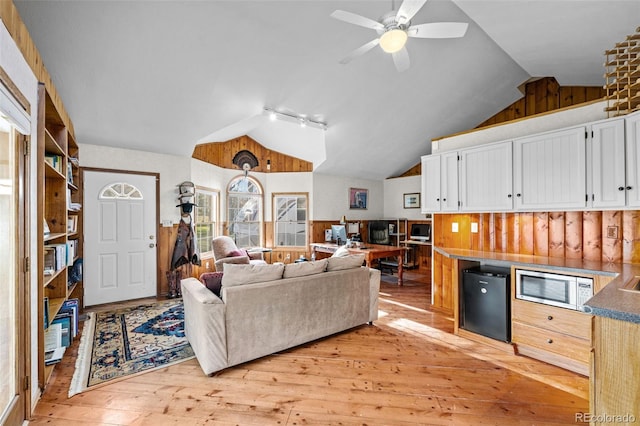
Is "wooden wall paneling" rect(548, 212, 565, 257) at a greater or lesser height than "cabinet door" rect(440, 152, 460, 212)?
lesser

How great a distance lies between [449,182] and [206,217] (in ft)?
15.0

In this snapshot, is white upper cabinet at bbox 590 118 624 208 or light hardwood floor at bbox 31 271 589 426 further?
white upper cabinet at bbox 590 118 624 208

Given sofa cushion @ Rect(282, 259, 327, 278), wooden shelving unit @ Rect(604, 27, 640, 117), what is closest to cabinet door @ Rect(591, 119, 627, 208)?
wooden shelving unit @ Rect(604, 27, 640, 117)

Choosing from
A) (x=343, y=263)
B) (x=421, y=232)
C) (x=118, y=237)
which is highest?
(x=118, y=237)

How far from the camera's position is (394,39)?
2486mm

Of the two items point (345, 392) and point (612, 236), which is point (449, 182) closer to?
point (612, 236)

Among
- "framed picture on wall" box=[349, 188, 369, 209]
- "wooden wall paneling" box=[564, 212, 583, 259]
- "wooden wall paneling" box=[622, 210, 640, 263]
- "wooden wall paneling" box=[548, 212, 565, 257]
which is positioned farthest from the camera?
"framed picture on wall" box=[349, 188, 369, 209]

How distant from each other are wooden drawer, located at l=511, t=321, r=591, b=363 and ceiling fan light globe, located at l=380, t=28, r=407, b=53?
2783 mm

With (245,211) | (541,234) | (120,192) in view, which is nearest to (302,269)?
(541,234)

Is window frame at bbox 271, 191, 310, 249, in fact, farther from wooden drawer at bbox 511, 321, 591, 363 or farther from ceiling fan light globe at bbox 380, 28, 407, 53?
wooden drawer at bbox 511, 321, 591, 363

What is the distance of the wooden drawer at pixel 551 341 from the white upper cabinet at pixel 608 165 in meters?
1.21

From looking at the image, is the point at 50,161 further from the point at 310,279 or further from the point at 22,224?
the point at 310,279

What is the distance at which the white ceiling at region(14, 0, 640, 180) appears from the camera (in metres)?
2.70

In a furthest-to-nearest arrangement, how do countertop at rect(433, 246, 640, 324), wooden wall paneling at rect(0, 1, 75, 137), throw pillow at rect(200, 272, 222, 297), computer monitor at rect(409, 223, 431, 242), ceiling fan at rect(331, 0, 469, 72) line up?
computer monitor at rect(409, 223, 431, 242), throw pillow at rect(200, 272, 222, 297), ceiling fan at rect(331, 0, 469, 72), wooden wall paneling at rect(0, 1, 75, 137), countertop at rect(433, 246, 640, 324)
